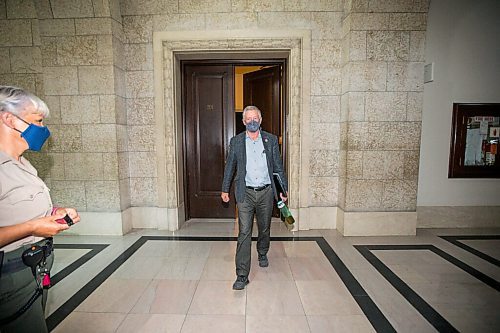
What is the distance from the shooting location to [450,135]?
13.1ft

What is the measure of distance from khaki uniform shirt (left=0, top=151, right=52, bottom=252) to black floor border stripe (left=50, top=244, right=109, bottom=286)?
1980 mm

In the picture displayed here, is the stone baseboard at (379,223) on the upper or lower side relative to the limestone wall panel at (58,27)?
lower

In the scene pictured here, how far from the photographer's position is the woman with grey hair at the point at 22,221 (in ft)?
3.25

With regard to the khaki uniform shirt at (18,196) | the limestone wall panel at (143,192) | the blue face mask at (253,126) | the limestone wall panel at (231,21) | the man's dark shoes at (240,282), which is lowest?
the man's dark shoes at (240,282)

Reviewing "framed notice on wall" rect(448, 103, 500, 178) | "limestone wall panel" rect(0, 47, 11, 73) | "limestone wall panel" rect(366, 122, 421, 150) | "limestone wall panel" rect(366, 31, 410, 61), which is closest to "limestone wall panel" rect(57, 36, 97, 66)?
"limestone wall panel" rect(0, 47, 11, 73)

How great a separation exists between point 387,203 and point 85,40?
14.9ft

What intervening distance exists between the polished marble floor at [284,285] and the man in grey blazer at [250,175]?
1.46ft

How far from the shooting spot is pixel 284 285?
2.50m

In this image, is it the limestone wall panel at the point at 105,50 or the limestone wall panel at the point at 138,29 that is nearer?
the limestone wall panel at the point at 105,50

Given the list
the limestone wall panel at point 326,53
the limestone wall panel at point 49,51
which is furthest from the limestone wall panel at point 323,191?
the limestone wall panel at point 49,51

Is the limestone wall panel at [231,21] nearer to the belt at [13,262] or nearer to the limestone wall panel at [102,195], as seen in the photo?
the limestone wall panel at [102,195]

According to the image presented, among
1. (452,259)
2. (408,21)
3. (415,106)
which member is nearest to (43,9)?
(408,21)

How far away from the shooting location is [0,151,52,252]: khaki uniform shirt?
101cm

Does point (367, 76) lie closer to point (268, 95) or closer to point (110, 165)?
point (268, 95)
